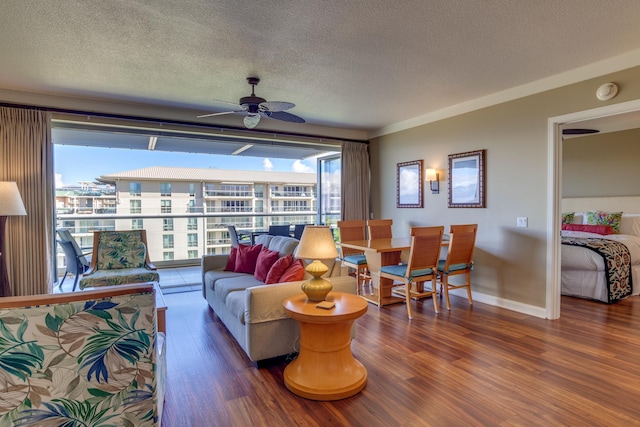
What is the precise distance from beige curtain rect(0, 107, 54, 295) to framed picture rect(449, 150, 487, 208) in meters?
5.11

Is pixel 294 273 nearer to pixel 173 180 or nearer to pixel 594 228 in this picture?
pixel 173 180

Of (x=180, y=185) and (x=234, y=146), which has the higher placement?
(x=234, y=146)

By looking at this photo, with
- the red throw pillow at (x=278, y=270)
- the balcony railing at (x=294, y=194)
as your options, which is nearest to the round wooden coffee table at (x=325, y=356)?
the red throw pillow at (x=278, y=270)

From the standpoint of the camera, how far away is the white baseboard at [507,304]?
385 cm

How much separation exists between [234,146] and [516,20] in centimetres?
454

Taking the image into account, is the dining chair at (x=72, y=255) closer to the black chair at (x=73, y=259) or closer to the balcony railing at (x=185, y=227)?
the black chair at (x=73, y=259)

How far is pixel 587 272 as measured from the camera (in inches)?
177

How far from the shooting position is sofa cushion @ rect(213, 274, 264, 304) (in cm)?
330

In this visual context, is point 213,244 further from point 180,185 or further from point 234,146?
point 234,146

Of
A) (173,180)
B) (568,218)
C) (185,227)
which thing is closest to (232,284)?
(185,227)

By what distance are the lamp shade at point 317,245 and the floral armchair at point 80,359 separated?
43.5 inches

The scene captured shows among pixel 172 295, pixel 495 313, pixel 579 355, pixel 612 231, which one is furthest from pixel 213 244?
pixel 612 231

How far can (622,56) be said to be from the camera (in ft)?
10.3

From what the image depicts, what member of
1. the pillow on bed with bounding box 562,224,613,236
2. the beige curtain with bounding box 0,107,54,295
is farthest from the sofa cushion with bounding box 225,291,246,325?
the pillow on bed with bounding box 562,224,613,236
